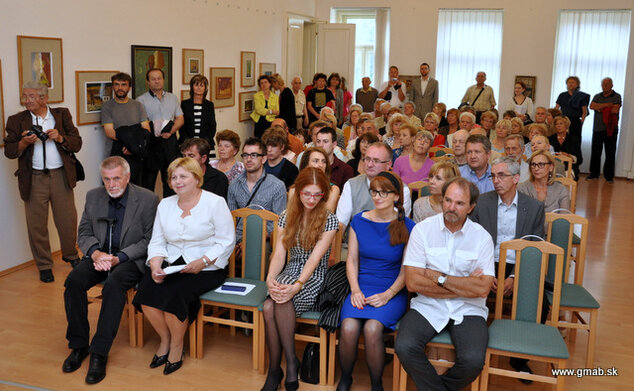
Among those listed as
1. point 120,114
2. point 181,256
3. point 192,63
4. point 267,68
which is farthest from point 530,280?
point 267,68

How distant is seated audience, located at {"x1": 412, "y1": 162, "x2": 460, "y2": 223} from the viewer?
4.58 meters

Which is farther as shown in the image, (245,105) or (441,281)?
(245,105)

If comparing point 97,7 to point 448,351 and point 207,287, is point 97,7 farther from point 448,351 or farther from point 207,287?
point 448,351

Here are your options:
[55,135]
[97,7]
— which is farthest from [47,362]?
[97,7]

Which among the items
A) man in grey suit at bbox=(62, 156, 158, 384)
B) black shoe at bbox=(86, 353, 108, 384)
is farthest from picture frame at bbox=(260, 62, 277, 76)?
black shoe at bbox=(86, 353, 108, 384)

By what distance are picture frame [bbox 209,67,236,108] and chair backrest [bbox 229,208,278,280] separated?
5487mm

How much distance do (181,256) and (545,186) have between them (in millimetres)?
2981

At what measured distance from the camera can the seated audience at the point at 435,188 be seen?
180 inches

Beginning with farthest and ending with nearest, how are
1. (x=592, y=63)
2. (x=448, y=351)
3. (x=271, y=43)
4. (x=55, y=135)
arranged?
(x=592, y=63) < (x=271, y=43) < (x=55, y=135) < (x=448, y=351)

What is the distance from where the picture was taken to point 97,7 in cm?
701

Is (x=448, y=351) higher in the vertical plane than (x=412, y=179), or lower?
lower

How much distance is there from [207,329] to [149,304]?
0.87 metres

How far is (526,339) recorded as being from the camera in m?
3.66

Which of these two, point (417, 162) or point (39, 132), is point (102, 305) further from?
point (417, 162)
